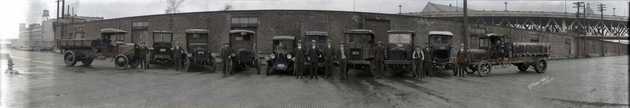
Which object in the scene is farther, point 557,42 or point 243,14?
point 557,42

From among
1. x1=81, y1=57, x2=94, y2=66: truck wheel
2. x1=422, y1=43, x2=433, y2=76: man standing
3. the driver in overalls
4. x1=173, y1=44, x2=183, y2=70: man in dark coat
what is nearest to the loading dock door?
the driver in overalls

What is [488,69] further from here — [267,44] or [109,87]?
[109,87]

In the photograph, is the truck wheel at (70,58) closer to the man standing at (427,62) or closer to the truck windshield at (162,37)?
the truck windshield at (162,37)

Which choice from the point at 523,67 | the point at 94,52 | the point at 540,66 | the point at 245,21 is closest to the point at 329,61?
the point at 523,67

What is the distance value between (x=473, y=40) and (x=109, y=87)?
94.4ft

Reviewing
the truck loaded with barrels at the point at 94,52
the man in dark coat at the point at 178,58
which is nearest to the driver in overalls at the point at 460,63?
the man in dark coat at the point at 178,58

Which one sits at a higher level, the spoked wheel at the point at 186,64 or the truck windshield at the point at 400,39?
the truck windshield at the point at 400,39

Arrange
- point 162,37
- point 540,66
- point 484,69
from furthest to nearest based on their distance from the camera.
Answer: point 162,37, point 540,66, point 484,69

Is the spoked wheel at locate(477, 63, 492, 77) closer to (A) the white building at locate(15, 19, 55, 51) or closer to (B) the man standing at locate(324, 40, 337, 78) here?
(B) the man standing at locate(324, 40, 337, 78)

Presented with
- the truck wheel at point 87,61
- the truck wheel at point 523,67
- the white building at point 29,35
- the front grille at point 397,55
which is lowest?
the truck wheel at point 523,67

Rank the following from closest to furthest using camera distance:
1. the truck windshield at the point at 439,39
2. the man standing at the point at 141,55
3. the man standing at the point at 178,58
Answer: the truck windshield at the point at 439,39 < the man standing at the point at 178,58 < the man standing at the point at 141,55

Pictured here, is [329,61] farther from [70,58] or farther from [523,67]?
[70,58]

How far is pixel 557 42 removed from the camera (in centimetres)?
4825

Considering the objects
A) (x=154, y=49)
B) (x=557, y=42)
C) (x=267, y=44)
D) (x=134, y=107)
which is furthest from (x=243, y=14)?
(x=557, y=42)
